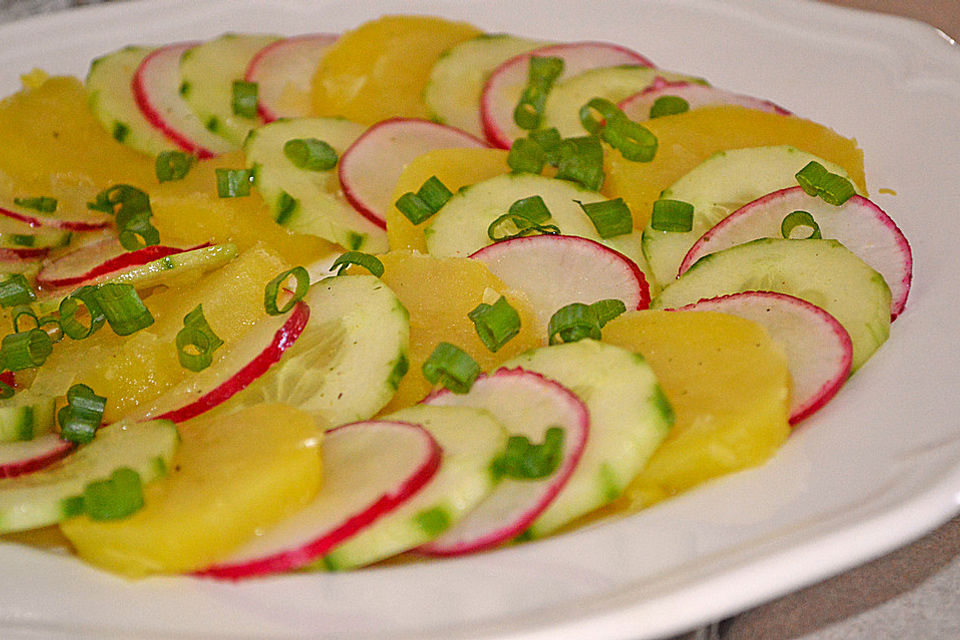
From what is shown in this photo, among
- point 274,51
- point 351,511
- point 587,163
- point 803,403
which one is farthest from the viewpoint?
point 274,51

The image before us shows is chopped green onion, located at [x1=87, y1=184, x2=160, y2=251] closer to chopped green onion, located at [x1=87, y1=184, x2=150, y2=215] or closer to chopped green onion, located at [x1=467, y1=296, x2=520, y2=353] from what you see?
chopped green onion, located at [x1=87, y1=184, x2=150, y2=215]

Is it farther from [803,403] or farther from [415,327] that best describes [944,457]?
[415,327]

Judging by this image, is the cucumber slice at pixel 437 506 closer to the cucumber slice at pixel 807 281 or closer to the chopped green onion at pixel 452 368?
the chopped green onion at pixel 452 368

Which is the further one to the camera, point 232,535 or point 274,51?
point 274,51

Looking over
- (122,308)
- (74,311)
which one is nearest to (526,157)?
(122,308)

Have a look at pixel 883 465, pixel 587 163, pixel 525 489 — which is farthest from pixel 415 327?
pixel 883 465

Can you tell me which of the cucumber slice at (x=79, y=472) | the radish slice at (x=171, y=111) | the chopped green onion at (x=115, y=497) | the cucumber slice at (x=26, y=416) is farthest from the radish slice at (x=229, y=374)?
the radish slice at (x=171, y=111)
